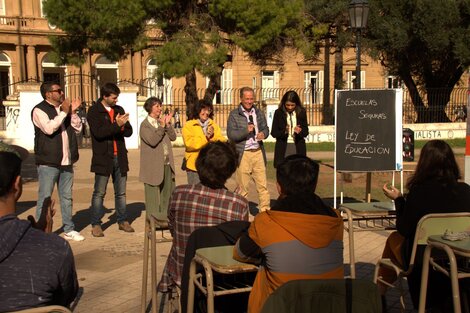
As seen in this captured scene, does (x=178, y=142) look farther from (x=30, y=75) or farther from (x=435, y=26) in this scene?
(x=30, y=75)

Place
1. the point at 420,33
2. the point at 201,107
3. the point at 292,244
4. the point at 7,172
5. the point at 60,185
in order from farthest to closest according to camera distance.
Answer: the point at 420,33 < the point at 201,107 < the point at 60,185 < the point at 292,244 < the point at 7,172

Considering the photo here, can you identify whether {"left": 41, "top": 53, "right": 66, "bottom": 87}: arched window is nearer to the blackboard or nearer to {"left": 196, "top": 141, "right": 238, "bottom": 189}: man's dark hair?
the blackboard

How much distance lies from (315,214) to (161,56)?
1701 centimetres

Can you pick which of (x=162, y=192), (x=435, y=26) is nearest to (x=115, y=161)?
(x=162, y=192)

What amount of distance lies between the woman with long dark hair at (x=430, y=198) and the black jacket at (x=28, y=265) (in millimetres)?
2464

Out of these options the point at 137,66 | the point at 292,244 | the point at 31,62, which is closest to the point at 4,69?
the point at 31,62

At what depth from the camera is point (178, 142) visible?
2173 cm

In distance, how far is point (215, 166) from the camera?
3.75 meters

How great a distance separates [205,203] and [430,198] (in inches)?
62.2

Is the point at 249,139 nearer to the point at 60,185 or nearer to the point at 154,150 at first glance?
the point at 154,150

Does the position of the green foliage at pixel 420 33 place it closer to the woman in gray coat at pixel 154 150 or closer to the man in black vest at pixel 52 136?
the woman in gray coat at pixel 154 150

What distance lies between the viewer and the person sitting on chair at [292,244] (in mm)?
2852

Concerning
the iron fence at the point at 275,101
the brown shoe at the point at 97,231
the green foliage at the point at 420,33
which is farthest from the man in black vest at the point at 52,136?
the green foliage at the point at 420,33

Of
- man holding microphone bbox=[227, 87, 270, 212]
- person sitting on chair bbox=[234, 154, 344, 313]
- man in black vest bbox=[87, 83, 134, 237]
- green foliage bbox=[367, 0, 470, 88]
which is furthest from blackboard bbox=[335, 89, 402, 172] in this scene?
green foliage bbox=[367, 0, 470, 88]
